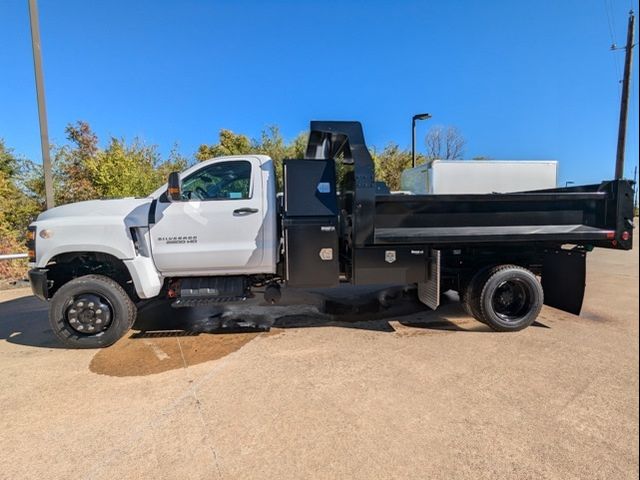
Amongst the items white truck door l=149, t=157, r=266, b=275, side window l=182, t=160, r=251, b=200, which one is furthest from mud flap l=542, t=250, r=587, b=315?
side window l=182, t=160, r=251, b=200

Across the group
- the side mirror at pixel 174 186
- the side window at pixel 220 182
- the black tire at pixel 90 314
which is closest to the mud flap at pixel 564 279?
the side window at pixel 220 182

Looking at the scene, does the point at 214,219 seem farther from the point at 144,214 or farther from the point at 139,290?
the point at 139,290

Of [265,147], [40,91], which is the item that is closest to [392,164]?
[265,147]

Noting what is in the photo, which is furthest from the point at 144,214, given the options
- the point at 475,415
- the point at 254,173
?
the point at 475,415

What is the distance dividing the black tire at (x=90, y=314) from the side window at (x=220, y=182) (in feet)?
4.97

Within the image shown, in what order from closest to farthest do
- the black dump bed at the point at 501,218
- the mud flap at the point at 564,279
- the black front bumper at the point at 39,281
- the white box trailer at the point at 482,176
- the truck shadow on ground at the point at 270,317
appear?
the black front bumper at the point at 39,281, the black dump bed at the point at 501,218, the mud flap at the point at 564,279, the truck shadow on ground at the point at 270,317, the white box trailer at the point at 482,176

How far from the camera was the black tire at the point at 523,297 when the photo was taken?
4.71 meters

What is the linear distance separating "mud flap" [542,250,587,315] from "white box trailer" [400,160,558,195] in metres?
7.45

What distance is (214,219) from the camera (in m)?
4.52

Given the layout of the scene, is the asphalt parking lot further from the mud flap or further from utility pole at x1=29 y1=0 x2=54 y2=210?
utility pole at x1=29 y1=0 x2=54 y2=210

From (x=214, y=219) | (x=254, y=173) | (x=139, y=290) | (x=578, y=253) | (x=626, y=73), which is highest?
(x=626, y=73)

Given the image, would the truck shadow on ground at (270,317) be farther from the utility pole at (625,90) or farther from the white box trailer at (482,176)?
the utility pole at (625,90)

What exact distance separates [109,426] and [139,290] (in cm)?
190

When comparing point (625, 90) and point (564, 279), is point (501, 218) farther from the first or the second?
point (625, 90)
